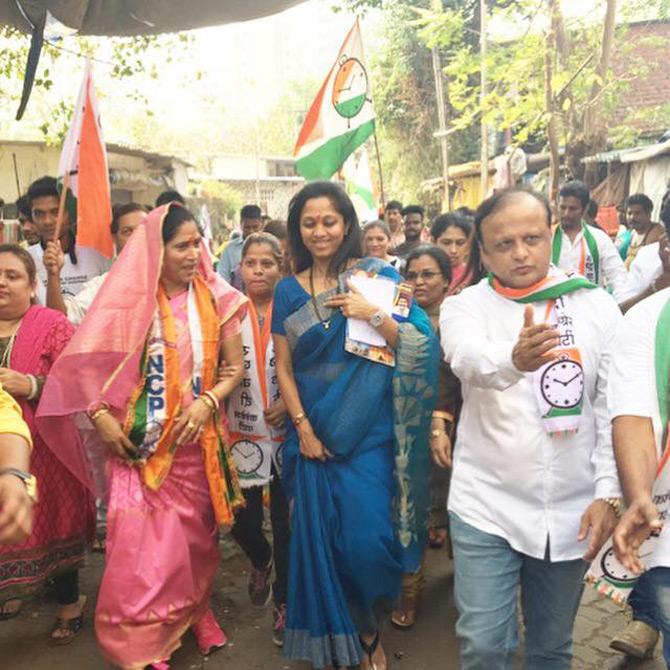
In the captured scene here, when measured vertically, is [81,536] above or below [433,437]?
below

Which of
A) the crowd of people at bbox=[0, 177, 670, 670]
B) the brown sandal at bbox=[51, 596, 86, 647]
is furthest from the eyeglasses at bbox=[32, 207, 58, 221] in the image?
the brown sandal at bbox=[51, 596, 86, 647]

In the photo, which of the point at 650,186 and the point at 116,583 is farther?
the point at 650,186

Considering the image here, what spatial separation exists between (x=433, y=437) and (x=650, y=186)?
10.3 m

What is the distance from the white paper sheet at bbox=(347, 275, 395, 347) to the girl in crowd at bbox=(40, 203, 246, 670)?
660mm

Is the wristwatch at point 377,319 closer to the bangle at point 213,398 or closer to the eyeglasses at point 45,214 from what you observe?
the bangle at point 213,398

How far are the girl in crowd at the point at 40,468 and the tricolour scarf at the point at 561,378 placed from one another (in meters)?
2.04

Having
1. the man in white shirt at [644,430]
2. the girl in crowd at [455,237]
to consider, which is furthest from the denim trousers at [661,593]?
the girl in crowd at [455,237]

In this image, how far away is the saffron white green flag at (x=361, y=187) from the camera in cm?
706

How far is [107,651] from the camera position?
9.30ft

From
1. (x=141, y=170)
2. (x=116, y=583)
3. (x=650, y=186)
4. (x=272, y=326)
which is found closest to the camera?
(x=116, y=583)

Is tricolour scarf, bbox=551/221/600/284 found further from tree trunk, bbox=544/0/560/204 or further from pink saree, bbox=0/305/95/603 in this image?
pink saree, bbox=0/305/95/603

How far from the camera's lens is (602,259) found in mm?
5465

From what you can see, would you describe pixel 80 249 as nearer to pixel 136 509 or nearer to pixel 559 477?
pixel 136 509

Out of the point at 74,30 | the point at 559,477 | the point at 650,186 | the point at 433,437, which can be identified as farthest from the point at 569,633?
the point at 650,186
